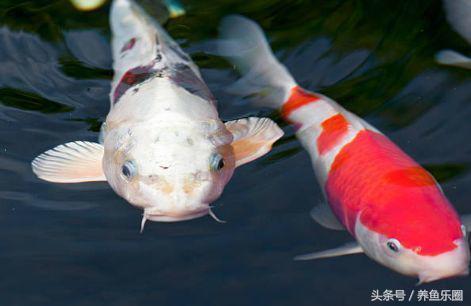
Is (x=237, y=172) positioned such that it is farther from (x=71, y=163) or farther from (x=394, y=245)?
(x=394, y=245)

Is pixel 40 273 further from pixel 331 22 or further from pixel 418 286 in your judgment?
pixel 331 22

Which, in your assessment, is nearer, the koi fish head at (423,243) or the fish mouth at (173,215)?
the koi fish head at (423,243)

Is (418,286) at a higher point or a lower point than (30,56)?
higher

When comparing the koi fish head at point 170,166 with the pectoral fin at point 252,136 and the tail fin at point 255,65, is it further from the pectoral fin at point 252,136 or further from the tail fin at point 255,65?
the tail fin at point 255,65

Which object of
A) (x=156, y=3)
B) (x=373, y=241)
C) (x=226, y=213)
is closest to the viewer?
(x=373, y=241)

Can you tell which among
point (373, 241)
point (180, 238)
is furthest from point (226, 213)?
point (373, 241)

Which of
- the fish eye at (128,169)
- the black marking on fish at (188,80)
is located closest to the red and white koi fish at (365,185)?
the black marking on fish at (188,80)
